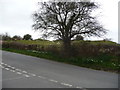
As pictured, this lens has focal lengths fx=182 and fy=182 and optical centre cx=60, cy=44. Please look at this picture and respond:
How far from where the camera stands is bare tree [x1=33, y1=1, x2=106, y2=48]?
19.1m

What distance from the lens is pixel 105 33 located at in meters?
19.3

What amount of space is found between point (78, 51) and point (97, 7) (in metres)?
5.56

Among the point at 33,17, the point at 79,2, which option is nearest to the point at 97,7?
the point at 79,2

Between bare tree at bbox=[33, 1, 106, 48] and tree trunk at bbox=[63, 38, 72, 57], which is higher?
bare tree at bbox=[33, 1, 106, 48]

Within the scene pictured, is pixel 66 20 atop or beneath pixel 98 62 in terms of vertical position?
atop

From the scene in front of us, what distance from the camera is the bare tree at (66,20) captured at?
19.1 m

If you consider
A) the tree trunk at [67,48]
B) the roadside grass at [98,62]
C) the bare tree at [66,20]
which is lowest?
the roadside grass at [98,62]

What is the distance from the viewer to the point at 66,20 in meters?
20.4

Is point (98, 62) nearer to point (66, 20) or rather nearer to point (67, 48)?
point (67, 48)

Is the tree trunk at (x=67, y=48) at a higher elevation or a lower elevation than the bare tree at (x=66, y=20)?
lower

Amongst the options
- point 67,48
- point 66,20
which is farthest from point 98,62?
point 66,20

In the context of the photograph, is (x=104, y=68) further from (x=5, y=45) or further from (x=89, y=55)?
(x=5, y=45)

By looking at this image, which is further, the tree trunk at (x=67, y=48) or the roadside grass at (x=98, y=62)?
the tree trunk at (x=67, y=48)

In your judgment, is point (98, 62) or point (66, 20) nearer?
point (98, 62)
